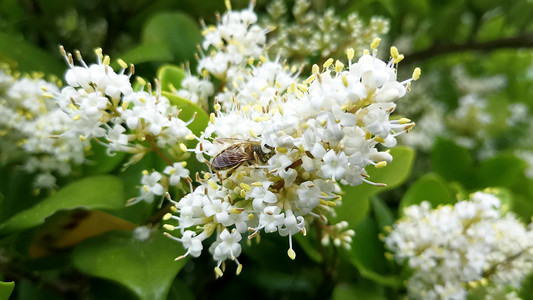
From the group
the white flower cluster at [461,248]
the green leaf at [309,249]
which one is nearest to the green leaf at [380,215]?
the white flower cluster at [461,248]

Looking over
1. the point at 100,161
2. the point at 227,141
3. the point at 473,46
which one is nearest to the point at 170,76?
the point at 100,161

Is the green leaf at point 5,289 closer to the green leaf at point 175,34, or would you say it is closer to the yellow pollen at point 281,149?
the yellow pollen at point 281,149

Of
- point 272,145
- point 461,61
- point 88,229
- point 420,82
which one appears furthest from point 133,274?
point 461,61

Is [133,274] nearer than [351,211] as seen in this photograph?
Yes

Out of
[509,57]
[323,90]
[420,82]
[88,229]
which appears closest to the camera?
[323,90]

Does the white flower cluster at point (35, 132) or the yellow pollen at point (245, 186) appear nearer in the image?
the yellow pollen at point (245, 186)

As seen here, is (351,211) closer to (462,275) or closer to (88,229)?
(462,275)

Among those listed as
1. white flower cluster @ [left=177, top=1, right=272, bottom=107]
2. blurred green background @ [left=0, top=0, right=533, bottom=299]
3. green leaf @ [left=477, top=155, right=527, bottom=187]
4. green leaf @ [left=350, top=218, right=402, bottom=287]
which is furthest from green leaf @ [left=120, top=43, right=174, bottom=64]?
green leaf @ [left=477, top=155, right=527, bottom=187]
